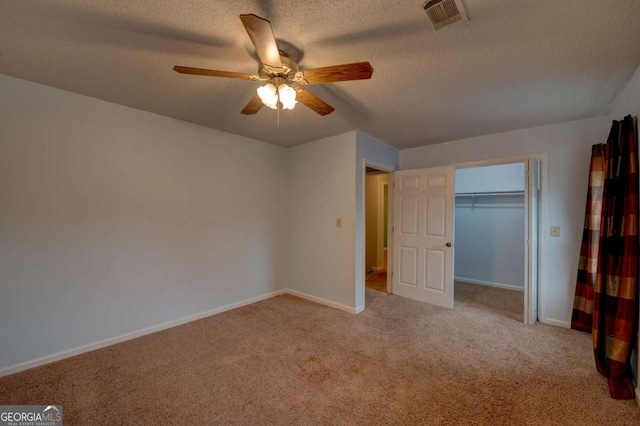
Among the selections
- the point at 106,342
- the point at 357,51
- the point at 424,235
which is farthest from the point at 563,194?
the point at 106,342

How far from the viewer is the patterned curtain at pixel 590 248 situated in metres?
2.55

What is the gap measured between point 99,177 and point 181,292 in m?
1.47

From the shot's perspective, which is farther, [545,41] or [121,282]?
[121,282]

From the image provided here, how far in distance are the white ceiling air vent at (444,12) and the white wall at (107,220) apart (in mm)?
2171

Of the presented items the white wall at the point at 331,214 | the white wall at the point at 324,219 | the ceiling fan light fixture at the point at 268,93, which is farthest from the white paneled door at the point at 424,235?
Answer: the ceiling fan light fixture at the point at 268,93

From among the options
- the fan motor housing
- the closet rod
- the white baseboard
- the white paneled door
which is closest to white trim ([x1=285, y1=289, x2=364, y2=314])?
the white baseboard

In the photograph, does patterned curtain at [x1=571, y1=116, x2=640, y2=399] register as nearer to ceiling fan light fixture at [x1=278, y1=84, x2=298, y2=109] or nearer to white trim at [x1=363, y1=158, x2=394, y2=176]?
white trim at [x1=363, y1=158, x2=394, y2=176]

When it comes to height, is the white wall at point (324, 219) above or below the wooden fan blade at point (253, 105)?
below

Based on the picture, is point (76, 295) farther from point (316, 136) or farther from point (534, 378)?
point (534, 378)

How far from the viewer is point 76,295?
2.29 metres

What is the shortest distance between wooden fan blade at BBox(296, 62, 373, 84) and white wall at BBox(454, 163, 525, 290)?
3.88m

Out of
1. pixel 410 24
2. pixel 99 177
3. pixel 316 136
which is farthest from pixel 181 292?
pixel 410 24

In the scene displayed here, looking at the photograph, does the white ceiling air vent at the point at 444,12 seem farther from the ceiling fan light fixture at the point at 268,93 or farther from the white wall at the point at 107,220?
the white wall at the point at 107,220

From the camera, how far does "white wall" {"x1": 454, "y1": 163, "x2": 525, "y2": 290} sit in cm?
417
